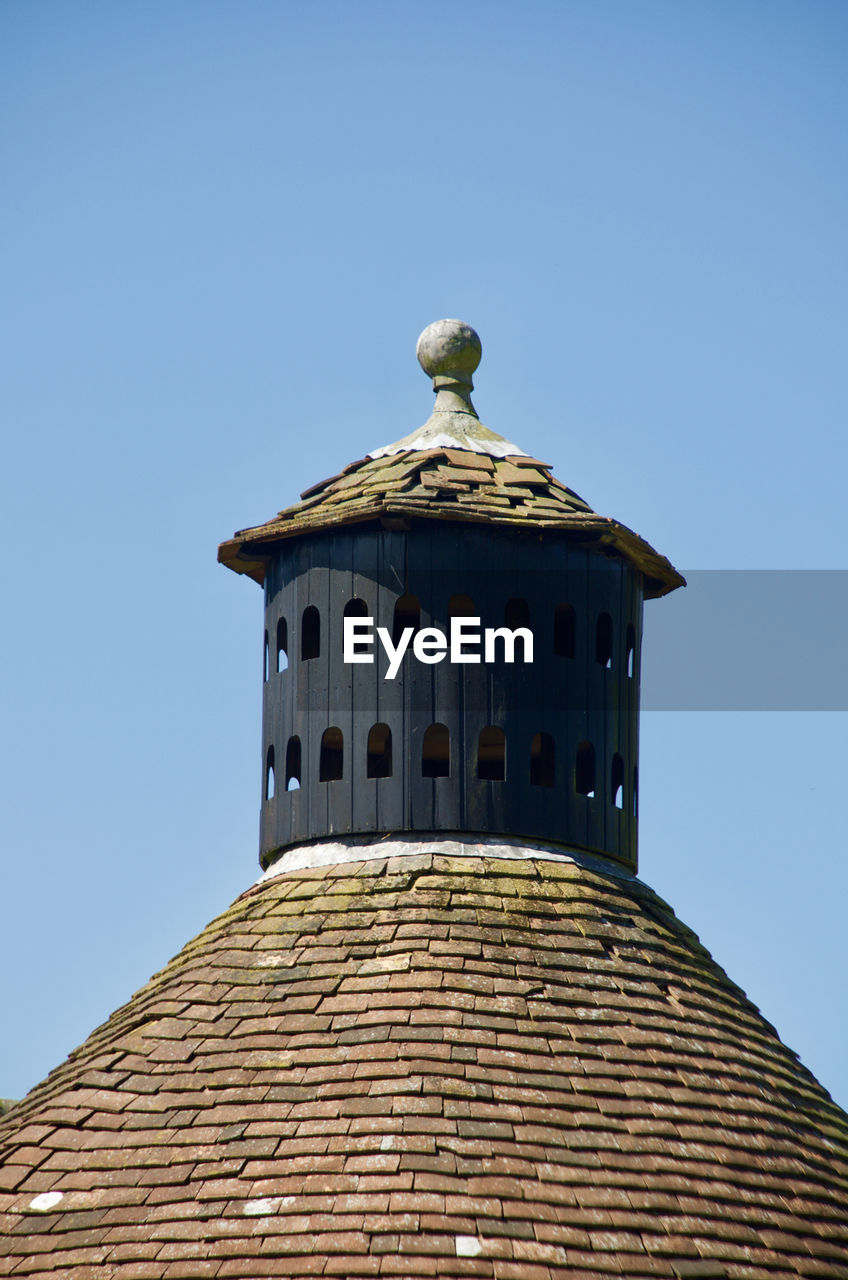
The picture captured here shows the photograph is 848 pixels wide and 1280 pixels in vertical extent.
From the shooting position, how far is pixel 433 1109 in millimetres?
10812

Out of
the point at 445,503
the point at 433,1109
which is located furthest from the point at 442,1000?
the point at 445,503

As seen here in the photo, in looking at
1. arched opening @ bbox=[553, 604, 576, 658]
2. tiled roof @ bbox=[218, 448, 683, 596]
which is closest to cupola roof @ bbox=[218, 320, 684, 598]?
tiled roof @ bbox=[218, 448, 683, 596]

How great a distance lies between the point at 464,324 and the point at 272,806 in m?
4.16

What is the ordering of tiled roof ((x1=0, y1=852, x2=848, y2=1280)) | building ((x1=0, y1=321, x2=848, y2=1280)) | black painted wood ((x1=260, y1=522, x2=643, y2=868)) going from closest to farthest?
tiled roof ((x1=0, y1=852, x2=848, y2=1280)) → building ((x1=0, y1=321, x2=848, y2=1280)) → black painted wood ((x1=260, y1=522, x2=643, y2=868))

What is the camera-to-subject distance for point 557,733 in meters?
13.8

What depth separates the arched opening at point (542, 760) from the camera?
1377 centimetres

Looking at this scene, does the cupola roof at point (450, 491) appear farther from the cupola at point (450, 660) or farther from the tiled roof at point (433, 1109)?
the tiled roof at point (433, 1109)

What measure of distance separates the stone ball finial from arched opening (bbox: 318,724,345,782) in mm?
3211

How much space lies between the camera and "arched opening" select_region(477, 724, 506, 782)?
543 inches

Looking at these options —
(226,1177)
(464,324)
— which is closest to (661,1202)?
(226,1177)

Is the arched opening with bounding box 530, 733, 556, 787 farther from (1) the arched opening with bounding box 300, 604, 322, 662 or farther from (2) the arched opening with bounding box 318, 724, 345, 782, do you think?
(1) the arched opening with bounding box 300, 604, 322, 662

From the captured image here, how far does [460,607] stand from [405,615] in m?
0.44

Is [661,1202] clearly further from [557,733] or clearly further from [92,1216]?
[557,733]

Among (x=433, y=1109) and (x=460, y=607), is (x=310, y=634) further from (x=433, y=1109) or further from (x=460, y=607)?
(x=433, y=1109)
